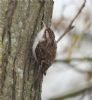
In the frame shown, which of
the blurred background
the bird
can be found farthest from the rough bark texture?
the blurred background

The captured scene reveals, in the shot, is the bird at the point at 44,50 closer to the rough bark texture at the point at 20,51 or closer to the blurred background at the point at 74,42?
the rough bark texture at the point at 20,51

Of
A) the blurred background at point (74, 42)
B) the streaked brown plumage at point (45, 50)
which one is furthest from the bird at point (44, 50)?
the blurred background at point (74, 42)

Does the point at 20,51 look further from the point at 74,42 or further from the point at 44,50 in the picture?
the point at 74,42

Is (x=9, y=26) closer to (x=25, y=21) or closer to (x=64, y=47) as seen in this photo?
(x=25, y=21)

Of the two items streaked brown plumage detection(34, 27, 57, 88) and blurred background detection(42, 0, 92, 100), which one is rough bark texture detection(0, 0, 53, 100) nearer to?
streaked brown plumage detection(34, 27, 57, 88)

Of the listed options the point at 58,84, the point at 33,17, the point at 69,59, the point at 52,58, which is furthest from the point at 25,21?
the point at 58,84
